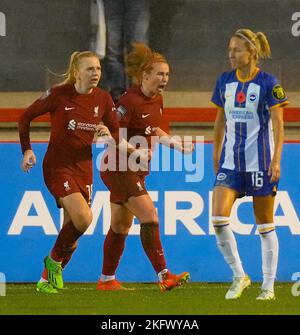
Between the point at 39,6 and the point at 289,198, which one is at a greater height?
the point at 39,6

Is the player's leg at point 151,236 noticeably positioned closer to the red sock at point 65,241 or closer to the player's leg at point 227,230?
the red sock at point 65,241

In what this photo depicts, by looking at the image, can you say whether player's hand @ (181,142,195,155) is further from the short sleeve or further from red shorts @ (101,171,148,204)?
the short sleeve

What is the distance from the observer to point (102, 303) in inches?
326

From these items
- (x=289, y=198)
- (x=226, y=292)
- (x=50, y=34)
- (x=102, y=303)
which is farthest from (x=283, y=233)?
(x=50, y=34)

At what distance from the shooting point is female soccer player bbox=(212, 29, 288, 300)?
828 centimetres

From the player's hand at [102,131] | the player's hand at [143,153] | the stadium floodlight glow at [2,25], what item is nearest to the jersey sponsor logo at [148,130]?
the player's hand at [143,153]

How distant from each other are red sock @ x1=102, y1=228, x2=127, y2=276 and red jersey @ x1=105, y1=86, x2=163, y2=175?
0.49 metres

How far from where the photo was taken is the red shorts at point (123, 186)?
909cm

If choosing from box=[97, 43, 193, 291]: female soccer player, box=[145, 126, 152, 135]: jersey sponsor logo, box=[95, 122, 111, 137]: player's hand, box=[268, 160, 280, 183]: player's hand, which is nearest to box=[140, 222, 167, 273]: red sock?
box=[97, 43, 193, 291]: female soccer player

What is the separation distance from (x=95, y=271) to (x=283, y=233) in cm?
142

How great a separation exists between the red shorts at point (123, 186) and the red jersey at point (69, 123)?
0.69ft

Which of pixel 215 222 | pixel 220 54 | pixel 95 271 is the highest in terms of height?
pixel 220 54

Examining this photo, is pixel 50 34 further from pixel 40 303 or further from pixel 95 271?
pixel 40 303

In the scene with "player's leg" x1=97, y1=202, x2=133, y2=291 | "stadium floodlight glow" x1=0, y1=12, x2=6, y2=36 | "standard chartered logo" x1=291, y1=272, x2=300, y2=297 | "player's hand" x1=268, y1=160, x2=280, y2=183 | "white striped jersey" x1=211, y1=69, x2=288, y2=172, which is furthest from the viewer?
"stadium floodlight glow" x1=0, y1=12, x2=6, y2=36
